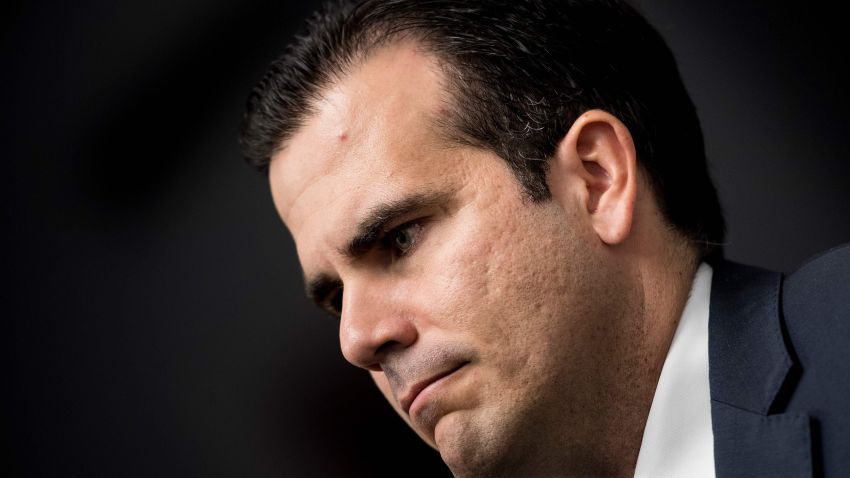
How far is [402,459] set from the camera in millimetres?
2436

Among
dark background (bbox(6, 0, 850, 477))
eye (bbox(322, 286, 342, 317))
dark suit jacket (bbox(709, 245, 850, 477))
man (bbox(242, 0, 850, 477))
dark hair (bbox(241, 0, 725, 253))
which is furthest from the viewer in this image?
dark background (bbox(6, 0, 850, 477))

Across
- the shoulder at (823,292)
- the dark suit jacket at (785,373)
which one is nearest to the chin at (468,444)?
the dark suit jacket at (785,373)

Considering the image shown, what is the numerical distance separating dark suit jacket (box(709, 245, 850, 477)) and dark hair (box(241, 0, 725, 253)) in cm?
23

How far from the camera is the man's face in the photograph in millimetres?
1515

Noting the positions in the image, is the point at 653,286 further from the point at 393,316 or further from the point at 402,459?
the point at 402,459

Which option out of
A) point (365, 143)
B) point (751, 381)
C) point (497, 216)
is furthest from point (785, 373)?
point (365, 143)

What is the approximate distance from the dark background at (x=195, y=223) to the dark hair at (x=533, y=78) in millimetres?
570

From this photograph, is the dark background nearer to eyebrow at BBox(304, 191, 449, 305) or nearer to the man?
the man

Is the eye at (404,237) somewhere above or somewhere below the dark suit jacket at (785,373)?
above

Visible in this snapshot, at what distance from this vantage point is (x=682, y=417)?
1.57 m

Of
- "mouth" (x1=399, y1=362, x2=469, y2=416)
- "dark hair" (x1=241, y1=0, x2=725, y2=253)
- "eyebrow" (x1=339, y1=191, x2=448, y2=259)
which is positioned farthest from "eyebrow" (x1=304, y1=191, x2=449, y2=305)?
"mouth" (x1=399, y1=362, x2=469, y2=416)

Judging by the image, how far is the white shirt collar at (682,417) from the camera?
155 centimetres

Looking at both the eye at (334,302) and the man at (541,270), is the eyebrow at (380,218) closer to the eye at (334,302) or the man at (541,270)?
the man at (541,270)

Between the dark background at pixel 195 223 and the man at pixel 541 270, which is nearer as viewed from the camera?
the man at pixel 541 270
